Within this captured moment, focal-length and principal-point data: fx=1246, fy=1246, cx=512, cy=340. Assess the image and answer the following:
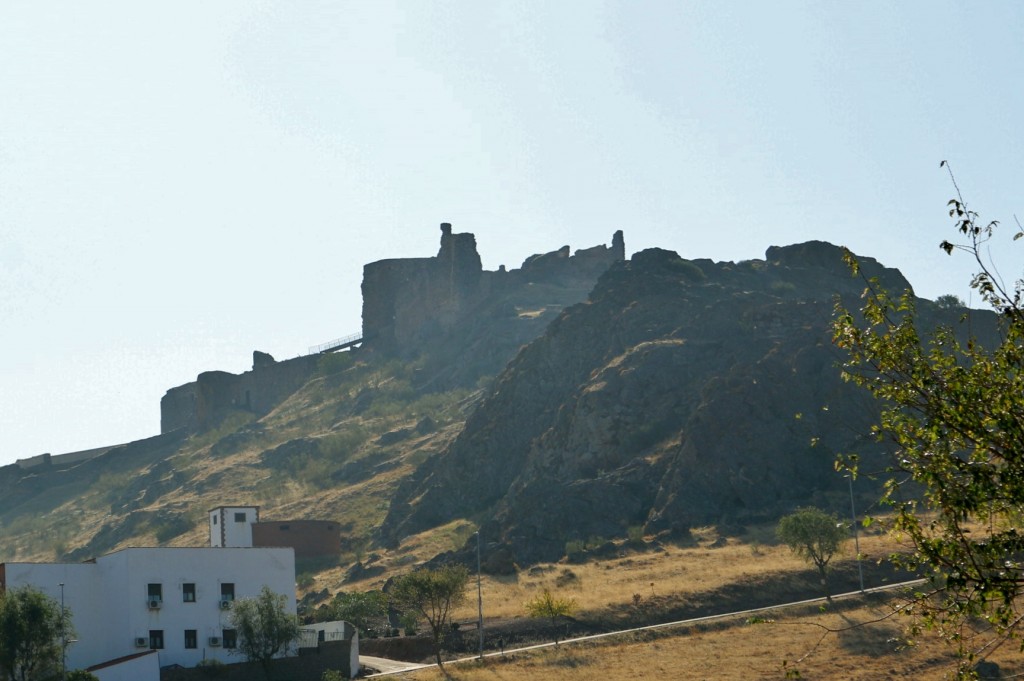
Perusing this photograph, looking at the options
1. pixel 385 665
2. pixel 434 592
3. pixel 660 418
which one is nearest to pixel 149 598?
pixel 385 665

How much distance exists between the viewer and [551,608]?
7094 cm

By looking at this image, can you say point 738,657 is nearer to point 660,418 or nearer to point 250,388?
point 660,418

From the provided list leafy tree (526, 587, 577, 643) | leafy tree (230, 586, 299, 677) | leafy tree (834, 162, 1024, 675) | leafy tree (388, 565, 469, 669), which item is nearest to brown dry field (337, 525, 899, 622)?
leafy tree (526, 587, 577, 643)

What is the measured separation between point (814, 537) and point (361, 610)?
91.7 feet

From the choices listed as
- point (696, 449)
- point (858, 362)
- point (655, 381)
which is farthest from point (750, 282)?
point (858, 362)

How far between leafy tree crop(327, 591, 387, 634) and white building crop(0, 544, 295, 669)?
23.8 ft

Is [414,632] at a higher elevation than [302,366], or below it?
below

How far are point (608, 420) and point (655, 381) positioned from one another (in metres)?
6.34

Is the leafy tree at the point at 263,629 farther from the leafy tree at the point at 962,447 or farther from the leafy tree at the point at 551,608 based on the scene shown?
the leafy tree at the point at 962,447

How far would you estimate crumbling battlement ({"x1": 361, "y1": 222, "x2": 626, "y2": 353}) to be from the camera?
551 ft

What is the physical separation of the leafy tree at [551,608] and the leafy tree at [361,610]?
10744 mm

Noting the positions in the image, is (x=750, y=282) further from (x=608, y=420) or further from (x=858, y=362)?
(x=858, y=362)

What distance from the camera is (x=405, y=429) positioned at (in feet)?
459

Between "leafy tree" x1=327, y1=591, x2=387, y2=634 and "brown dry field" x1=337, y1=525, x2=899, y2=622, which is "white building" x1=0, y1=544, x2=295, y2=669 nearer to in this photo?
"leafy tree" x1=327, y1=591, x2=387, y2=634
